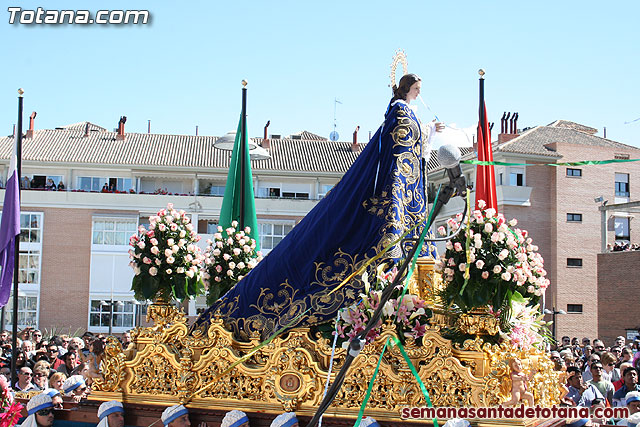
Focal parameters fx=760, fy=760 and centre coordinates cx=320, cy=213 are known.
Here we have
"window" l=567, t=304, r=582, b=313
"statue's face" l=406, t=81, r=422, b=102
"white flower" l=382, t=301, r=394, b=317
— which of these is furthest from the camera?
"window" l=567, t=304, r=582, b=313

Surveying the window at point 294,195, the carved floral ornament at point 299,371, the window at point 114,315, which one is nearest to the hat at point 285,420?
the carved floral ornament at point 299,371

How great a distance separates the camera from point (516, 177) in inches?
1444

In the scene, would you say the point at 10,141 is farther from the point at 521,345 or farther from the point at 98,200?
the point at 521,345

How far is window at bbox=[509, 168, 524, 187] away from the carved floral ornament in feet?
103

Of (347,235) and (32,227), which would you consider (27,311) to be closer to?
(32,227)

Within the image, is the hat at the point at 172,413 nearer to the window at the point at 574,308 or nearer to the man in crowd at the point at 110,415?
the man in crowd at the point at 110,415

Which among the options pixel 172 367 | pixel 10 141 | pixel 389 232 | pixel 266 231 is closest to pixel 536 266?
pixel 389 232

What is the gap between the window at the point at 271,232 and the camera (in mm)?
38562

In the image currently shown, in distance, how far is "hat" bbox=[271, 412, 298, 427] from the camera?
5555 millimetres

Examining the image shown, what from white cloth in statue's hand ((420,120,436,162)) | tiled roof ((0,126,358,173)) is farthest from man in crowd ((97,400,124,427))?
tiled roof ((0,126,358,173))

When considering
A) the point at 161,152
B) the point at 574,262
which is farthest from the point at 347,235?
the point at 161,152

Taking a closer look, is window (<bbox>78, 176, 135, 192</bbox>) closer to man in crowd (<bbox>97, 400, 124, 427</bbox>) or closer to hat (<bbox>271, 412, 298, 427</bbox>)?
man in crowd (<bbox>97, 400, 124, 427</bbox>)

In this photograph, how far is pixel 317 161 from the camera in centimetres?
4125

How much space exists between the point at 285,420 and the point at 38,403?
223 cm
